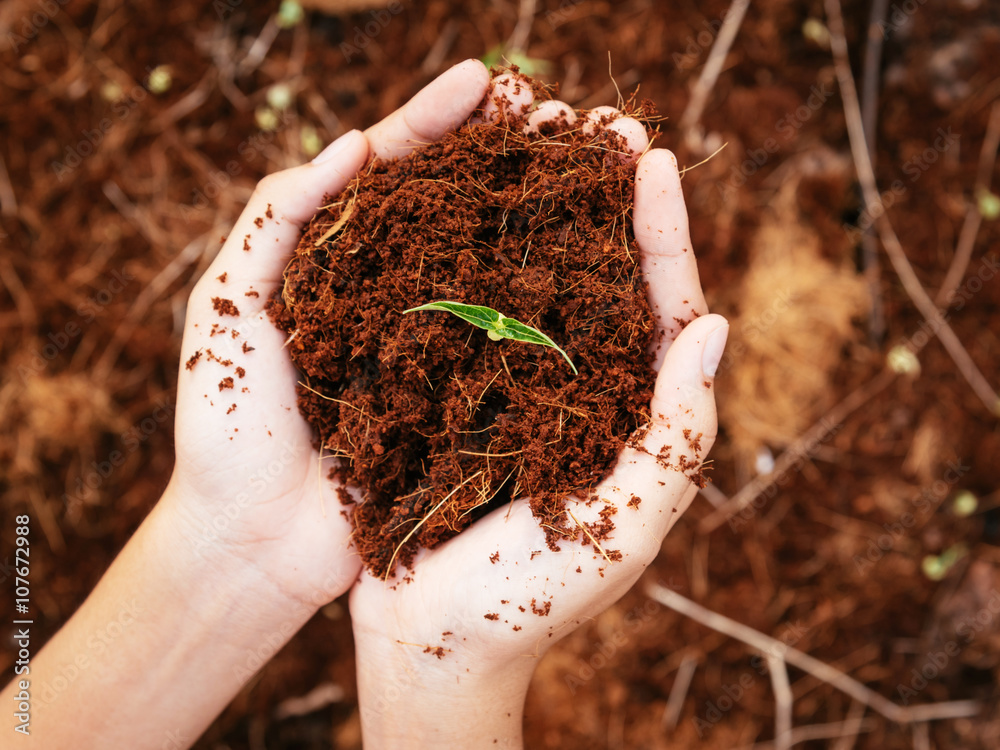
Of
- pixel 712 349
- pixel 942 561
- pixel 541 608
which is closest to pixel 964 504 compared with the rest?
pixel 942 561

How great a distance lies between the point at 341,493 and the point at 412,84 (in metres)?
1.84

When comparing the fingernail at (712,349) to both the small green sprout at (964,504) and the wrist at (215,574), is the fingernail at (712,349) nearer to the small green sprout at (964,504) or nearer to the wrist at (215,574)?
the wrist at (215,574)

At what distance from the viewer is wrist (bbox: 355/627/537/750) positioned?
177 cm

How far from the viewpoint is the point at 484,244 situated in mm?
1759

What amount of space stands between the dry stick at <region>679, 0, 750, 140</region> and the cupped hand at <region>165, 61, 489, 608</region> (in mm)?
1312

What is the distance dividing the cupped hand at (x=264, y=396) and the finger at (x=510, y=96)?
0.04 meters

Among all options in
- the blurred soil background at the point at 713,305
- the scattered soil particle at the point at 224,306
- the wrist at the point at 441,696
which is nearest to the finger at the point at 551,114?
the scattered soil particle at the point at 224,306

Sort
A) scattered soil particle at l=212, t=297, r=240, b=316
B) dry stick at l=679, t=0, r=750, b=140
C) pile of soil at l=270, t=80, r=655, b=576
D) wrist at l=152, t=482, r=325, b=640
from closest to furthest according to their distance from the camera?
1. pile of soil at l=270, t=80, r=655, b=576
2. scattered soil particle at l=212, t=297, r=240, b=316
3. wrist at l=152, t=482, r=325, b=640
4. dry stick at l=679, t=0, r=750, b=140

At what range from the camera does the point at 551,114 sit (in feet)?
6.06

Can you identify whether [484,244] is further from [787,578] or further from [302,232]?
[787,578]

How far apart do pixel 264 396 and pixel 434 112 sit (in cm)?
90

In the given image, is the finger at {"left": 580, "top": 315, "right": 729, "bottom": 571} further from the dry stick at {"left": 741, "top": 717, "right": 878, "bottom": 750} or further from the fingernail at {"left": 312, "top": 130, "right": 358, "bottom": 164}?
the dry stick at {"left": 741, "top": 717, "right": 878, "bottom": 750}

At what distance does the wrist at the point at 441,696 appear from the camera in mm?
1773

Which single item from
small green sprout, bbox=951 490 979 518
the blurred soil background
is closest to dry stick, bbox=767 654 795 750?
the blurred soil background
